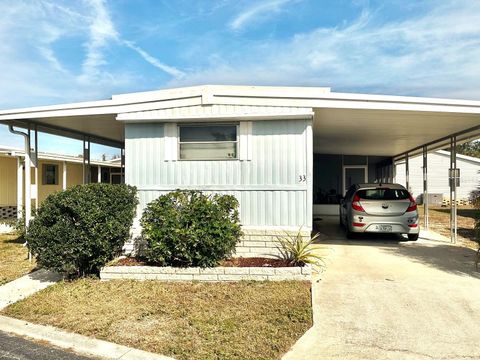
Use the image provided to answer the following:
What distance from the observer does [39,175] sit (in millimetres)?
15875

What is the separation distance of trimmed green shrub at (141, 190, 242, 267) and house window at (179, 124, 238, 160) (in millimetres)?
1146

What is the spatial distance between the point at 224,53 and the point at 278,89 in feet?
17.7

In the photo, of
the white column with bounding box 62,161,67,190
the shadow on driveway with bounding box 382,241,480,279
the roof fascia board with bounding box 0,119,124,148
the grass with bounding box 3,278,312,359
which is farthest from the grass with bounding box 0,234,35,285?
the shadow on driveway with bounding box 382,241,480,279

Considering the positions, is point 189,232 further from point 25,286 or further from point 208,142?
point 25,286

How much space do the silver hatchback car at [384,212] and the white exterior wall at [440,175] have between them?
18.0 metres

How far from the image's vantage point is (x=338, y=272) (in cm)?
626

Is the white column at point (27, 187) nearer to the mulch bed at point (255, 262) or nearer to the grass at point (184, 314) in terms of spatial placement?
the grass at point (184, 314)

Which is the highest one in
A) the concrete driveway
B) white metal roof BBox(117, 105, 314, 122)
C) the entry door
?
white metal roof BBox(117, 105, 314, 122)

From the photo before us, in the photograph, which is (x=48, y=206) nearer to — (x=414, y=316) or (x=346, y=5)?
(x=414, y=316)

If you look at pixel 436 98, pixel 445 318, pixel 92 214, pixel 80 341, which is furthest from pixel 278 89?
pixel 80 341

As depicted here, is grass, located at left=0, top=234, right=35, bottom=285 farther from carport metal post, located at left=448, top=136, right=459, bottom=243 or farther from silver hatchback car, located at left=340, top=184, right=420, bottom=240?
carport metal post, located at left=448, top=136, right=459, bottom=243

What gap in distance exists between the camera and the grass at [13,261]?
6.64 m

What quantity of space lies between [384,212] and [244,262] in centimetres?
415

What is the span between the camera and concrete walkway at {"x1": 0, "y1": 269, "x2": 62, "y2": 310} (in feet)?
17.5
